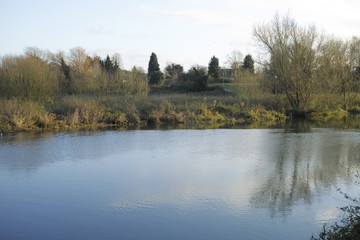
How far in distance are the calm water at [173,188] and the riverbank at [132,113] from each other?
17.0ft

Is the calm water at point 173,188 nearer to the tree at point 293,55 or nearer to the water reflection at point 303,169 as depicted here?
the water reflection at point 303,169

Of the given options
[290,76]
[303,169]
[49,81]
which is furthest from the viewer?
[290,76]

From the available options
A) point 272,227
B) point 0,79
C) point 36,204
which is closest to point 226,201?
point 272,227

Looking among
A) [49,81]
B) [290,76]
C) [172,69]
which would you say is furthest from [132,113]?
[172,69]

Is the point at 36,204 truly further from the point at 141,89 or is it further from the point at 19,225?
the point at 141,89

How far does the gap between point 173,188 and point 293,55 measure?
69.8 feet

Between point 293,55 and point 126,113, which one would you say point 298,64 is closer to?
point 293,55

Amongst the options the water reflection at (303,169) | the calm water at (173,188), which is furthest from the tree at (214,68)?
the calm water at (173,188)

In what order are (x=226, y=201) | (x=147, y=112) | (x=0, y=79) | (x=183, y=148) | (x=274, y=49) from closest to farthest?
(x=226, y=201) → (x=183, y=148) → (x=0, y=79) → (x=147, y=112) → (x=274, y=49)

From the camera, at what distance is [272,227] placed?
6.02 metres

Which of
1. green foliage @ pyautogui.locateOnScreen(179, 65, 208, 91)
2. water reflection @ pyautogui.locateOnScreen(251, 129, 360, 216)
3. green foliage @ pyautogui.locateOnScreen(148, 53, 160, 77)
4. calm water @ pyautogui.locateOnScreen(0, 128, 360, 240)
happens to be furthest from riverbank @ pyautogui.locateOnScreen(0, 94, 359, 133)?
green foliage @ pyautogui.locateOnScreen(148, 53, 160, 77)

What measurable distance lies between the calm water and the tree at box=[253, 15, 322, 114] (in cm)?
1315

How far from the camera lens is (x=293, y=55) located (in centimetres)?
2659

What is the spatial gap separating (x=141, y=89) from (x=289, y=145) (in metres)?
17.5
